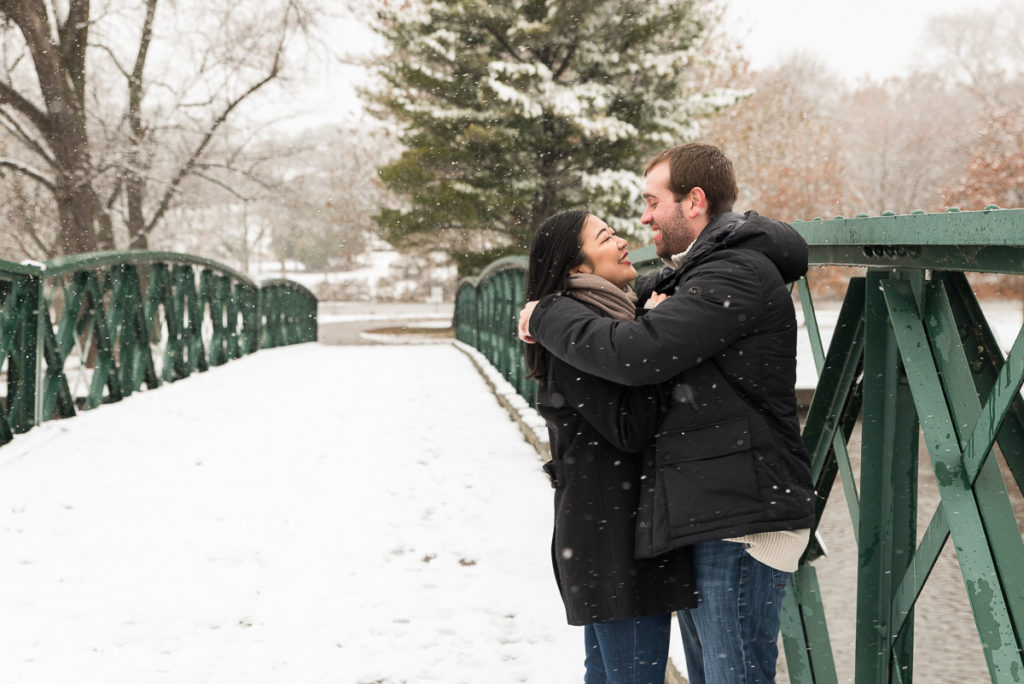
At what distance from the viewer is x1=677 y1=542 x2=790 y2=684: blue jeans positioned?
192cm

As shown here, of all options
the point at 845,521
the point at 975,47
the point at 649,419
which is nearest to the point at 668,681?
the point at 649,419

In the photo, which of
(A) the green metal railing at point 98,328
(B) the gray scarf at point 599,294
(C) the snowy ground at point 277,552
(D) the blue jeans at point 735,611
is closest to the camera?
Answer: (D) the blue jeans at point 735,611

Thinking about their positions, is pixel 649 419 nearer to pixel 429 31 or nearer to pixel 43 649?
pixel 43 649

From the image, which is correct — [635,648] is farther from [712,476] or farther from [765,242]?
[765,242]

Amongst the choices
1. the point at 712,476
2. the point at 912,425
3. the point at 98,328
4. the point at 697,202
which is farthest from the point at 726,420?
the point at 98,328

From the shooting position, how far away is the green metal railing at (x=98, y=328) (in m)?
6.51

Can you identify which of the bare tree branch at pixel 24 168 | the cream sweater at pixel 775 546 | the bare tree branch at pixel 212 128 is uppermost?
the bare tree branch at pixel 212 128

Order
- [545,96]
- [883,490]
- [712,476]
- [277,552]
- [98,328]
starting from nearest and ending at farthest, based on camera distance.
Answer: [712,476], [883,490], [277,552], [98,328], [545,96]

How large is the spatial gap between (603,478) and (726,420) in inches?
12.0

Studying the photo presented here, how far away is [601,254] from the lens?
2076 millimetres

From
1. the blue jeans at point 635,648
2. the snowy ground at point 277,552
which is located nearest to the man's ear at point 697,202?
the blue jeans at point 635,648

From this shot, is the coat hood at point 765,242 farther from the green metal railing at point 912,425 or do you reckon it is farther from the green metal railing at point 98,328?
the green metal railing at point 98,328

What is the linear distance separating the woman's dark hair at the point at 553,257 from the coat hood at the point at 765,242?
0.28 m

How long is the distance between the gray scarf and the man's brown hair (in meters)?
0.26
